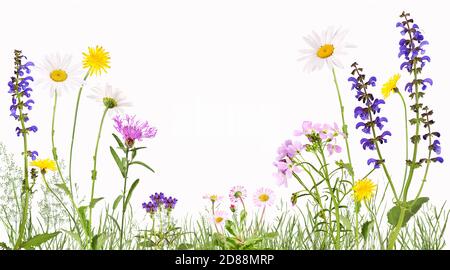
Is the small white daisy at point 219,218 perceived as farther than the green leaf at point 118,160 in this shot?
Yes

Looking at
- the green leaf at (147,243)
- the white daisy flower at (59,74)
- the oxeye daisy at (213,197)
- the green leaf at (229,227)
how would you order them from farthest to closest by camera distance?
the oxeye daisy at (213,197)
the green leaf at (147,243)
the white daisy flower at (59,74)
the green leaf at (229,227)

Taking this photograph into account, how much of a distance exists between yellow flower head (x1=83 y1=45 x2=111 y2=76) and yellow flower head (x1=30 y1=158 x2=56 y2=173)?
371 mm

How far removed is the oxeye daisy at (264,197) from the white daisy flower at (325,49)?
54cm

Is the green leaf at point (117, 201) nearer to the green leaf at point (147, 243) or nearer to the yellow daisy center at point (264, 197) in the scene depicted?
the green leaf at point (147, 243)

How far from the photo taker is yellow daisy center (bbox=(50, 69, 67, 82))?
2486 mm

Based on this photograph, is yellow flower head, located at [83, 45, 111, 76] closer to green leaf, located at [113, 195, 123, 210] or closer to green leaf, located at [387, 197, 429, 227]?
green leaf, located at [113, 195, 123, 210]

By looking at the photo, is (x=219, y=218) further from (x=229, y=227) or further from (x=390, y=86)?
(x=390, y=86)

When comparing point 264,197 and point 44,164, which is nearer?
point 44,164

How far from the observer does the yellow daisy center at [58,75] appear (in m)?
2.49

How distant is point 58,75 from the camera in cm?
249

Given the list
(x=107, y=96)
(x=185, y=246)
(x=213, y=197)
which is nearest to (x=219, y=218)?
(x=213, y=197)

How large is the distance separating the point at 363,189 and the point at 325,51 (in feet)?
1.71

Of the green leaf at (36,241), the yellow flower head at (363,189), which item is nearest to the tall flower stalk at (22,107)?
the green leaf at (36,241)
